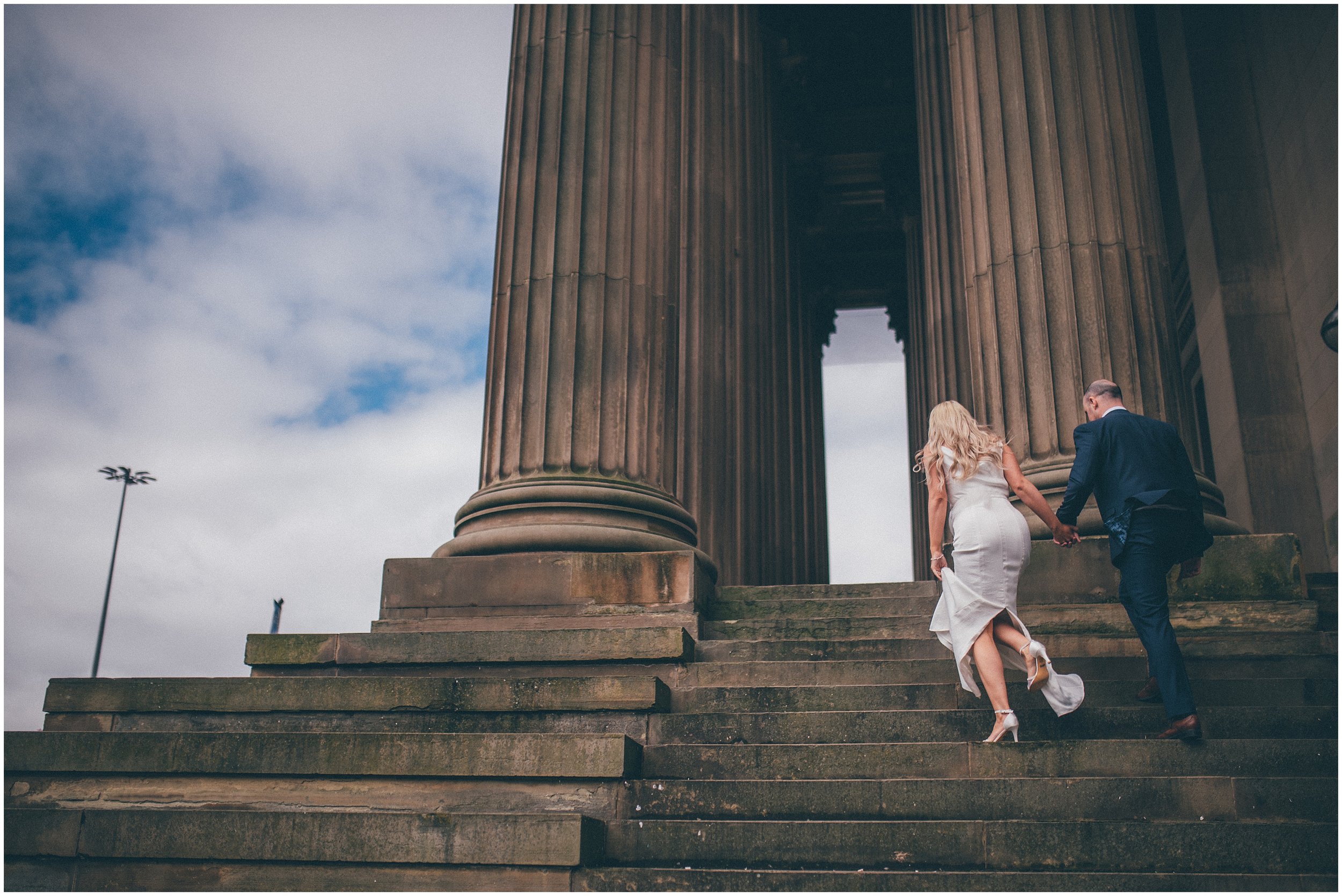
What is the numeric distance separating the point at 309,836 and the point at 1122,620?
5586 mm

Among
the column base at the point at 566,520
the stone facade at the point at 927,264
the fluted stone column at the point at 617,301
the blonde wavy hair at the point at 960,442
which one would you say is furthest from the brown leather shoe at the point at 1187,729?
the fluted stone column at the point at 617,301

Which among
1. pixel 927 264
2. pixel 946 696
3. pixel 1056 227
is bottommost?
pixel 946 696

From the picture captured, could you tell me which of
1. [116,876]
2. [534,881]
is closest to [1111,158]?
[534,881]

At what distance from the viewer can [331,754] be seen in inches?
266

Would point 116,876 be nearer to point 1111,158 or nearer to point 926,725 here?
point 926,725

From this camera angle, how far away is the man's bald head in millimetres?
7297

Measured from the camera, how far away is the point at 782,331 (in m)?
20.6

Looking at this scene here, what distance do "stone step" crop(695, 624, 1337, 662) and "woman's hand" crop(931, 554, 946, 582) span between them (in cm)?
102

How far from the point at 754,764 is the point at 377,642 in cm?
337

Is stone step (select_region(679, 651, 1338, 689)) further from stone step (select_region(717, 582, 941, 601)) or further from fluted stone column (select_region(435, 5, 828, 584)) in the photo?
fluted stone column (select_region(435, 5, 828, 584))

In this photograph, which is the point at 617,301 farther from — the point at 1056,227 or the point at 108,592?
the point at 108,592

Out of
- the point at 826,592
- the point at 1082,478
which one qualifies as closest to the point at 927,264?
the point at 826,592

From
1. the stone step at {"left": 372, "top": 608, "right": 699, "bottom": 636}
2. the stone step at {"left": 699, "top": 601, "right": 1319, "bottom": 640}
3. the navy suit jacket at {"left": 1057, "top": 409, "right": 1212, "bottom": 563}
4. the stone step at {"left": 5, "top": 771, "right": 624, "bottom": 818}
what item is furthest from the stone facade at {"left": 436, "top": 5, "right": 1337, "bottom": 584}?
the stone step at {"left": 5, "top": 771, "right": 624, "bottom": 818}

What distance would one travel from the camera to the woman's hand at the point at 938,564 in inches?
270
